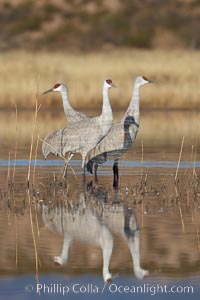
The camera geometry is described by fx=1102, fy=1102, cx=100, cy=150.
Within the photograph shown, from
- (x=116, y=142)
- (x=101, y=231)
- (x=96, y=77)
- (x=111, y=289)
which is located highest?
(x=96, y=77)

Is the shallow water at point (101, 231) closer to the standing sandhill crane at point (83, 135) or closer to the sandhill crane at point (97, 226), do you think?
the sandhill crane at point (97, 226)

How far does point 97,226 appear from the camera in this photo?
378 inches

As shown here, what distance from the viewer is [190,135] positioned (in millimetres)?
18828

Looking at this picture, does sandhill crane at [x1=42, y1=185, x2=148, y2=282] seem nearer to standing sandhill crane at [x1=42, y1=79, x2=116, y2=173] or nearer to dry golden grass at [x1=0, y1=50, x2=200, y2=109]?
standing sandhill crane at [x1=42, y1=79, x2=116, y2=173]

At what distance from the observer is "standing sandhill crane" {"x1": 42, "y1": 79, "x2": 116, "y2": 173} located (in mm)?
12492

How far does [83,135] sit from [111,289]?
5.21 meters

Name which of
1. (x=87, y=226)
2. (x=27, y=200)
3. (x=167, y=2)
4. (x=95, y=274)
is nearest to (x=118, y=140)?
(x=27, y=200)

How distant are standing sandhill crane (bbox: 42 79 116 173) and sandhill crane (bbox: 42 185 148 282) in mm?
1414

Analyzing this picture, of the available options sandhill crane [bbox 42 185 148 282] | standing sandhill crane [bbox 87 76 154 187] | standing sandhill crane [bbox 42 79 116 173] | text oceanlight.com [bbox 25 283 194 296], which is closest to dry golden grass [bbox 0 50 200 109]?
standing sandhill crane [bbox 87 76 154 187]

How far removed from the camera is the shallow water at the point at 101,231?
7602 mm

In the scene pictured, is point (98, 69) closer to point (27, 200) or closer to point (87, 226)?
point (27, 200)

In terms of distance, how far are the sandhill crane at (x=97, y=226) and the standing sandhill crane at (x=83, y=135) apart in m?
1.41

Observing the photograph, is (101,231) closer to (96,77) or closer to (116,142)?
(116,142)

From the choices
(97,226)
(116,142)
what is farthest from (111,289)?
(116,142)
